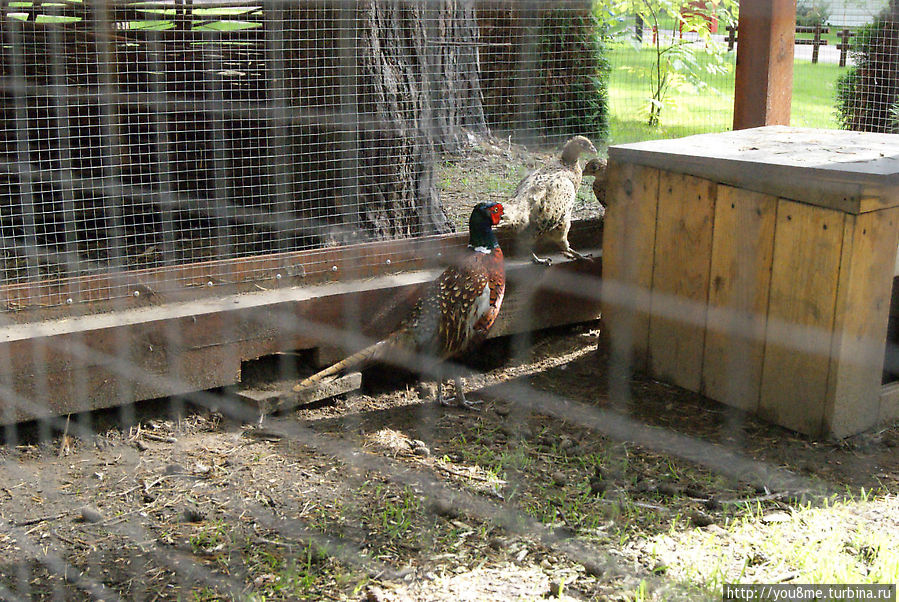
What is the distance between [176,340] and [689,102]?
820 cm

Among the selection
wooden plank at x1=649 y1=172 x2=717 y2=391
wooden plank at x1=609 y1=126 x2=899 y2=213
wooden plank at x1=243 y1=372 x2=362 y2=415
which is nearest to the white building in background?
wooden plank at x1=609 y1=126 x2=899 y2=213

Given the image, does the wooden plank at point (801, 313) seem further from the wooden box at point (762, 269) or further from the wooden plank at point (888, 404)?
the wooden plank at point (888, 404)

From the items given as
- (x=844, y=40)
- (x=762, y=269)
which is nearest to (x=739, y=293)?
(x=762, y=269)

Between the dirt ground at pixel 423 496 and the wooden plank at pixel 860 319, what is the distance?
4.8 inches

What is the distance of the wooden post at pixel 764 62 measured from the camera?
3.74 metres

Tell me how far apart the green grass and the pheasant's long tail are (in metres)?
3.54

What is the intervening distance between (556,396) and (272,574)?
1.53 metres

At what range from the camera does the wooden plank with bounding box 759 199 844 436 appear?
111 inches

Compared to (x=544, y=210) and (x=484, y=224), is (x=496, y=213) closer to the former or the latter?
(x=484, y=224)

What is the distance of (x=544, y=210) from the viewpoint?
12.5 feet

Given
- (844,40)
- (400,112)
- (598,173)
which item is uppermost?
(844,40)

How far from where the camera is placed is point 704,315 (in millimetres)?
3260

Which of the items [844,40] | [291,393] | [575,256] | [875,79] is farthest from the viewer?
[844,40]

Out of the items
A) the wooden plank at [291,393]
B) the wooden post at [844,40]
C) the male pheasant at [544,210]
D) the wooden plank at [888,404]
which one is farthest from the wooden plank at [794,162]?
the wooden post at [844,40]
